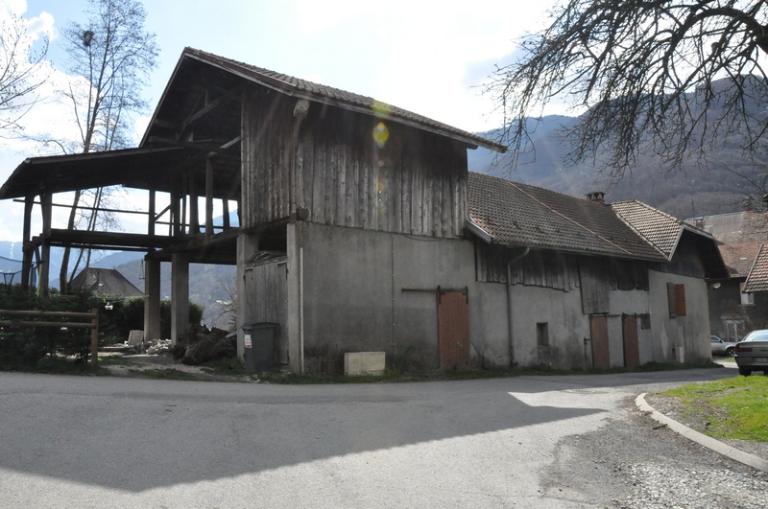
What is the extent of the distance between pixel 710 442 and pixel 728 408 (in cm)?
231

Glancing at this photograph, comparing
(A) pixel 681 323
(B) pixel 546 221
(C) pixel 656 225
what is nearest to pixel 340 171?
(B) pixel 546 221

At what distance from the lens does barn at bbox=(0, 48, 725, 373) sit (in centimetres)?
1372

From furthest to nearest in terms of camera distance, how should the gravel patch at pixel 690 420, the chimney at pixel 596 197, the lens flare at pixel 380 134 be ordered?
1. the chimney at pixel 596 197
2. the lens flare at pixel 380 134
3. the gravel patch at pixel 690 420

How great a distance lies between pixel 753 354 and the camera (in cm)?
1741

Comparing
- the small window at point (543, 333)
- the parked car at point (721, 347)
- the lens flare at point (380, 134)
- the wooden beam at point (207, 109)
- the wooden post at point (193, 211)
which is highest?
the wooden beam at point (207, 109)

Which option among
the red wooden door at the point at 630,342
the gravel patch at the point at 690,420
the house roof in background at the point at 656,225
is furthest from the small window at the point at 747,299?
the gravel patch at the point at 690,420

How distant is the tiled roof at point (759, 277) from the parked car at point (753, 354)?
21.0 meters

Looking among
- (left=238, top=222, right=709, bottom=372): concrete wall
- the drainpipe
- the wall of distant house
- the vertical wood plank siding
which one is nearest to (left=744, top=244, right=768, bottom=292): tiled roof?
the wall of distant house

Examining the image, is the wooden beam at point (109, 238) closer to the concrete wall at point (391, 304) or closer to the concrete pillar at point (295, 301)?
the concrete wall at point (391, 304)

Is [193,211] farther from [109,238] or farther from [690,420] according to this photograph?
[690,420]

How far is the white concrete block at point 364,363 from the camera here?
13.4 metres

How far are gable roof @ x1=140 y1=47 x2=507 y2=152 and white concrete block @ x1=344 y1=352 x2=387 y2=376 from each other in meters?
5.41

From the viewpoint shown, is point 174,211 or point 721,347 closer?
point 174,211

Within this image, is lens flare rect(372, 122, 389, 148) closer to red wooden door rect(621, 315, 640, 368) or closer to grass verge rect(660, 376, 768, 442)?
grass verge rect(660, 376, 768, 442)
